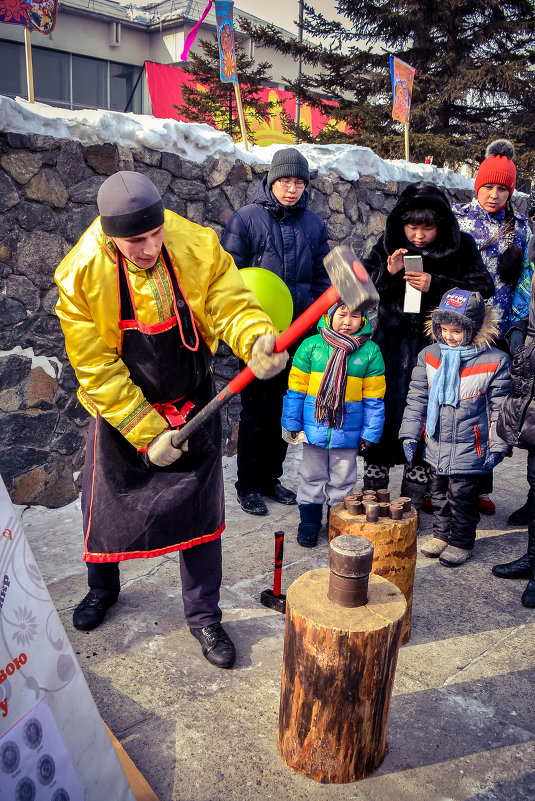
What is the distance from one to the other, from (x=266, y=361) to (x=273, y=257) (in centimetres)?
216

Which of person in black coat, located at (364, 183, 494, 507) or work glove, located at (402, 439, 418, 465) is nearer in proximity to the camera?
work glove, located at (402, 439, 418, 465)

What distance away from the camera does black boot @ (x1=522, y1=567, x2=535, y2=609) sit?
3.38 metres

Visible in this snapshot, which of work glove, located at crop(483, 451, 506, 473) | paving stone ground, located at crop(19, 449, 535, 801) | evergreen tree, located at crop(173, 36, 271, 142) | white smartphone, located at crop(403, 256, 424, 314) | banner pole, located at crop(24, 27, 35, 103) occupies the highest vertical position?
evergreen tree, located at crop(173, 36, 271, 142)

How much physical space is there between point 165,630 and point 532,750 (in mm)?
1598

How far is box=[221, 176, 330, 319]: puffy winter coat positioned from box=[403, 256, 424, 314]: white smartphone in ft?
2.30

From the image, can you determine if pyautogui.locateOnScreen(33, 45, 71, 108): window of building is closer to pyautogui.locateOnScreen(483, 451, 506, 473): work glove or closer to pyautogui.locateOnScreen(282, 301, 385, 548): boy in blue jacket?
pyautogui.locateOnScreen(282, 301, 385, 548): boy in blue jacket

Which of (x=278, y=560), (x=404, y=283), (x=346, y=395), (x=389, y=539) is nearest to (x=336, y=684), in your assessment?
(x=389, y=539)

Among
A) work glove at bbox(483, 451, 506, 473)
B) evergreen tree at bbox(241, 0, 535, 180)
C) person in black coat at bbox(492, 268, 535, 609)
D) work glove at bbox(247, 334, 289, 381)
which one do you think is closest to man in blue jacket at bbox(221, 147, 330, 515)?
work glove at bbox(483, 451, 506, 473)

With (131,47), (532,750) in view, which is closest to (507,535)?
(532,750)

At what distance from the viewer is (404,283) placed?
426cm

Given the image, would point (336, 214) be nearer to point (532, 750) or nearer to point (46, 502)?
point (46, 502)

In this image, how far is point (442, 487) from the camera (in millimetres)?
3924

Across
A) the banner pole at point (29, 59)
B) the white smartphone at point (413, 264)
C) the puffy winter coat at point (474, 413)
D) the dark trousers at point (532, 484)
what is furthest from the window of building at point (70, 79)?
the dark trousers at point (532, 484)

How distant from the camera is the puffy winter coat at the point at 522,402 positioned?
3.37 metres
